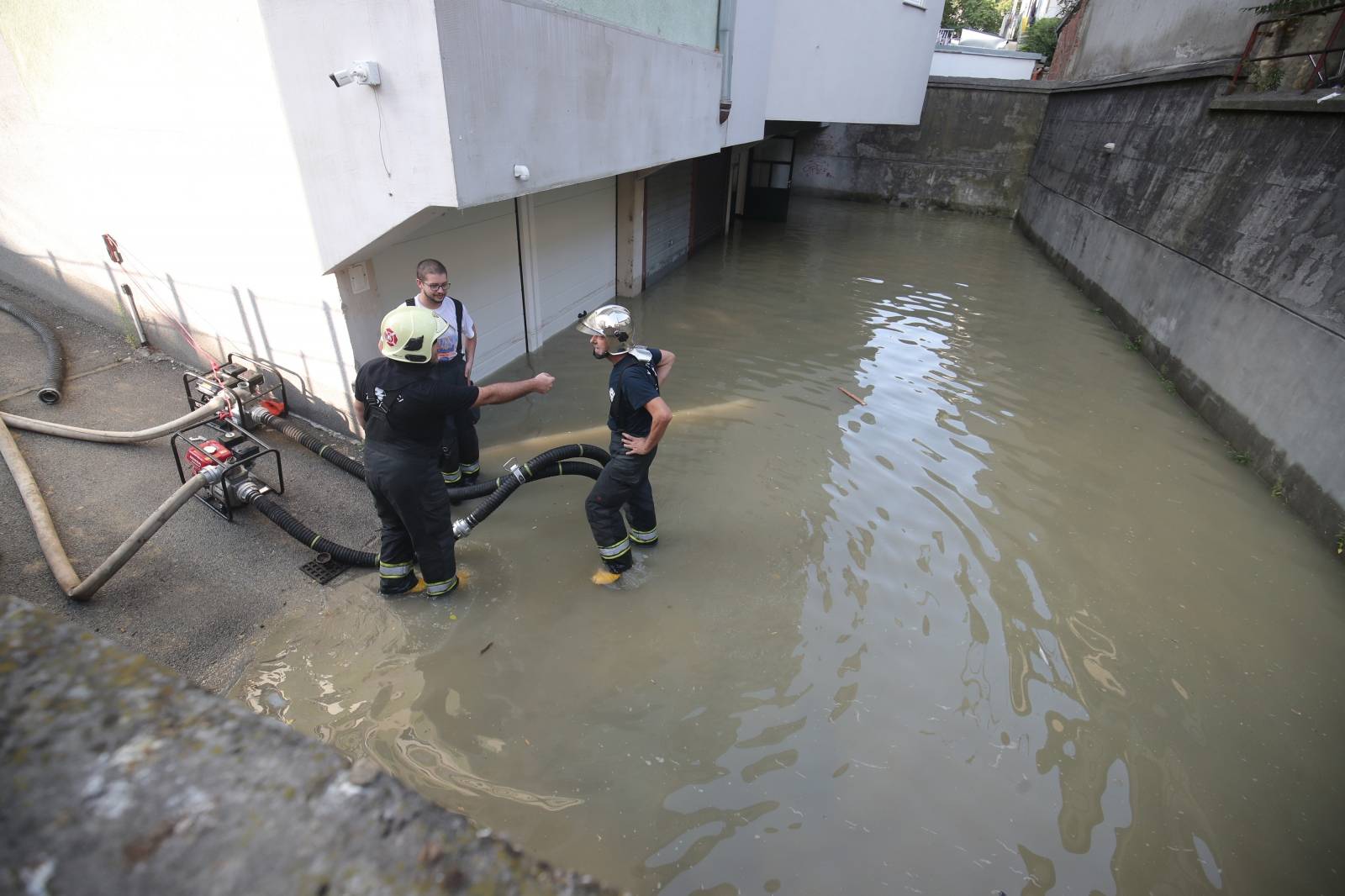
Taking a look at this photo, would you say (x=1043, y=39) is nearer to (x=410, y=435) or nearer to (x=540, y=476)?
(x=540, y=476)

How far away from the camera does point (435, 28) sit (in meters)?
3.59

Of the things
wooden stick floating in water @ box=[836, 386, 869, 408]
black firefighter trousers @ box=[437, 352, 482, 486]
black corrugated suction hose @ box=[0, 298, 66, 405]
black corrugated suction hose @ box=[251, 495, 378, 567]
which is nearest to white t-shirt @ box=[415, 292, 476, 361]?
black firefighter trousers @ box=[437, 352, 482, 486]

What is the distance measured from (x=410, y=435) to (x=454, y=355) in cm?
120

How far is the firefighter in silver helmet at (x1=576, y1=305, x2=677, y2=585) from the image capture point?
3.86 m

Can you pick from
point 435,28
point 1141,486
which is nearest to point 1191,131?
point 1141,486

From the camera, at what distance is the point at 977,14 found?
44.3 m

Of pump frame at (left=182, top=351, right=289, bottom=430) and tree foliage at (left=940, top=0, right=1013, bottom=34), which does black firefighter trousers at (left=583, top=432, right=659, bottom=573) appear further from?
tree foliage at (left=940, top=0, right=1013, bottom=34)

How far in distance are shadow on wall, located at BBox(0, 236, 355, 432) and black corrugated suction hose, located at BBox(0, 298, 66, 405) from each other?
21cm

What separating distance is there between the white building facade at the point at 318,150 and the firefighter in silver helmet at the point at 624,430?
1.28 metres

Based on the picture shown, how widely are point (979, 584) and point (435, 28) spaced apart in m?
4.97

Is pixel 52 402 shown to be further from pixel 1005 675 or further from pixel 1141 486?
pixel 1141 486

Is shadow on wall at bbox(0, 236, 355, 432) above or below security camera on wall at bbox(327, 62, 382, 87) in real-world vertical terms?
below

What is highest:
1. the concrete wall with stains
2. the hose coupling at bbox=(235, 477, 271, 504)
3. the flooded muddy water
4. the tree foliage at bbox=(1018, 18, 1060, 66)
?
the tree foliage at bbox=(1018, 18, 1060, 66)

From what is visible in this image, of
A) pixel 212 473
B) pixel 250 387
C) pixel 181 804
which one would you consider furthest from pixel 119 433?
pixel 181 804
